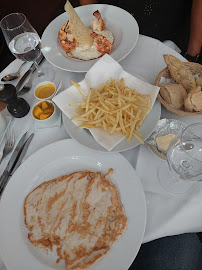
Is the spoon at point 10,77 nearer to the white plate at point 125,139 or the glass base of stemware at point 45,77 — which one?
the glass base of stemware at point 45,77

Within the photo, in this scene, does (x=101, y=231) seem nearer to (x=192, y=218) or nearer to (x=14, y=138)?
(x=192, y=218)

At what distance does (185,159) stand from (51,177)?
614 mm

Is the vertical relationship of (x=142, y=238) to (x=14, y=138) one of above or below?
below

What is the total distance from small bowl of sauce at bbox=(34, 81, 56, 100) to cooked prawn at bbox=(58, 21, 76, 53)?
342 millimetres

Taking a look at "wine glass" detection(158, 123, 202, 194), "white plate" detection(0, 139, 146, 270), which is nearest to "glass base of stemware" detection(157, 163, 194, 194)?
"wine glass" detection(158, 123, 202, 194)

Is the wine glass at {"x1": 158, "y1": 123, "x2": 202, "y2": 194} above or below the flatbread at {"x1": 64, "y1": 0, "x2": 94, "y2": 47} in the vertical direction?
below

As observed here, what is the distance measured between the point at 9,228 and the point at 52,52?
109 centimetres

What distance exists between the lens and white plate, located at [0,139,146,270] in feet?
3.08

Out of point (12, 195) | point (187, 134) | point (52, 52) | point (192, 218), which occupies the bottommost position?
point (192, 218)

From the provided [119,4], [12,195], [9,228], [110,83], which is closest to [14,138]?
[12,195]

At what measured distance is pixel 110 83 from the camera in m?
1.30

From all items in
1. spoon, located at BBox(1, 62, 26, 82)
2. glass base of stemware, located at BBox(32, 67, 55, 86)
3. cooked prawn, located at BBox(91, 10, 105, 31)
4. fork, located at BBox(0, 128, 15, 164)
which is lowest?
fork, located at BBox(0, 128, 15, 164)

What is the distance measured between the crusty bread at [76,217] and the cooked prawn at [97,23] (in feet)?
3.31

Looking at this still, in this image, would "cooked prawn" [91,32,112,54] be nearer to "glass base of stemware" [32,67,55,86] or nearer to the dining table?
the dining table
